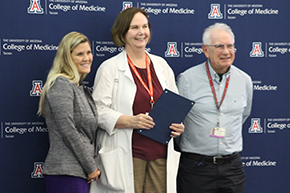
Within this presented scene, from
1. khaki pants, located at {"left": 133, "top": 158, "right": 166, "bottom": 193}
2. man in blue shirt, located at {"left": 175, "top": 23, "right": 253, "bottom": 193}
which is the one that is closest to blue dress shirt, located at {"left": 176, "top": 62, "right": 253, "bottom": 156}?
man in blue shirt, located at {"left": 175, "top": 23, "right": 253, "bottom": 193}

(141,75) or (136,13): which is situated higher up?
(136,13)

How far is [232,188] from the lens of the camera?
2.76 meters

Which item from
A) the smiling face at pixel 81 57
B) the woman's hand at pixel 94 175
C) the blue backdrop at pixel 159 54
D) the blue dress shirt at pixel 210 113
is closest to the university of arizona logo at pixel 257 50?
the blue backdrop at pixel 159 54

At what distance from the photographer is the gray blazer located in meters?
2.22

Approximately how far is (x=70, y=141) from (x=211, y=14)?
6.76ft

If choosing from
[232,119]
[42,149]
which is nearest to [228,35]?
[232,119]

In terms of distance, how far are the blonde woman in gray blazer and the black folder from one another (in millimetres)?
483

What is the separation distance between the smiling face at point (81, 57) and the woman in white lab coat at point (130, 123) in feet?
0.66

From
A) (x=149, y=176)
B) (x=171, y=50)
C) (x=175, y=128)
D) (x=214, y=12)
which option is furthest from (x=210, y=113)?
(x=214, y=12)

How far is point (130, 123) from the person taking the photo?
2520 millimetres

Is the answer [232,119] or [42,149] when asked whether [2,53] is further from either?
[232,119]

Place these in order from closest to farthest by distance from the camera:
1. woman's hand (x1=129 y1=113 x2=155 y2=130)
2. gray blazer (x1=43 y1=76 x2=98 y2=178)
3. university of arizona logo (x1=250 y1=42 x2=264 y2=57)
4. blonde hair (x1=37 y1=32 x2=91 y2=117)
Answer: gray blazer (x1=43 y1=76 x2=98 y2=178) < blonde hair (x1=37 y1=32 x2=91 y2=117) < woman's hand (x1=129 y1=113 x2=155 y2=130) < university of arizona logo (x1=250 y1=42 x2=264 y2=57)

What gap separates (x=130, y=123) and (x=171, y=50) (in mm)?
→ 1128

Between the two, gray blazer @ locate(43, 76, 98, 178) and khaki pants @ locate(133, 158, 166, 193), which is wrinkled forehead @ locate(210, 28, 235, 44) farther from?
gray blazer @ locate(43, 76, 98, 178)
